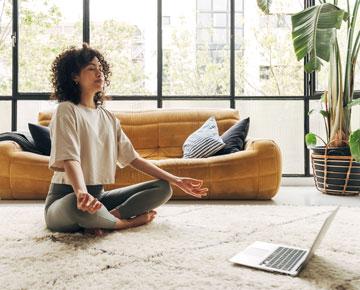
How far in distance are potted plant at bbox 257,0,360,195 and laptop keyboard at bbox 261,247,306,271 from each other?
74.3 inches

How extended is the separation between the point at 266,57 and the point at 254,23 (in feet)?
1.32

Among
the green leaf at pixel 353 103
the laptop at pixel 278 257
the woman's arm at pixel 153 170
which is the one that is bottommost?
the laptop at pixel 278 257

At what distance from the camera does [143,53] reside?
15.3ft

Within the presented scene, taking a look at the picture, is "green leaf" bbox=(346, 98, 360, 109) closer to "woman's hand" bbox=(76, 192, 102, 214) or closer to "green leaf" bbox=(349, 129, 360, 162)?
"green leaf" bbox=(349, 129, 360, 162)

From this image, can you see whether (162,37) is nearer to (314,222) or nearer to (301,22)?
(301,22)

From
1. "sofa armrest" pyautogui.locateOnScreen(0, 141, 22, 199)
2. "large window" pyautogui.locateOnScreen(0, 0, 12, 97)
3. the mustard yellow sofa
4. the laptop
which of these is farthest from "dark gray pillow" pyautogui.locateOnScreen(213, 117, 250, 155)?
"large window" pyautogui.locateOnScreen(0, 0, 12, 97)

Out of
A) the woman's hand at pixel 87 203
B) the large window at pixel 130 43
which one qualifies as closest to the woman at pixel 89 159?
the woman's hand at pixel 87 203

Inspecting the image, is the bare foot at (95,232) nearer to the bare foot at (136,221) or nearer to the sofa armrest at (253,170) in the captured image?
the bare foot at (136,221)

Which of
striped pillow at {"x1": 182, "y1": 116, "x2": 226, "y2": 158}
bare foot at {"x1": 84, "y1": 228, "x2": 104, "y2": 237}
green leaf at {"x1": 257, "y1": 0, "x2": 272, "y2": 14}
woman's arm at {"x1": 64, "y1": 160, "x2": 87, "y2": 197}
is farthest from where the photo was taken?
green leaf at {"x1": 257, "y1": 0, "x2": 272, "y2": 14}

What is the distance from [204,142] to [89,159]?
1771mm

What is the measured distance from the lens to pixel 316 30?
3412 mm

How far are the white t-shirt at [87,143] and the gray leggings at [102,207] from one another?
0.09 metres

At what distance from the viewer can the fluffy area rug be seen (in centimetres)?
138

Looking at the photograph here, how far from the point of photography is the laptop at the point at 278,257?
4.73ft
